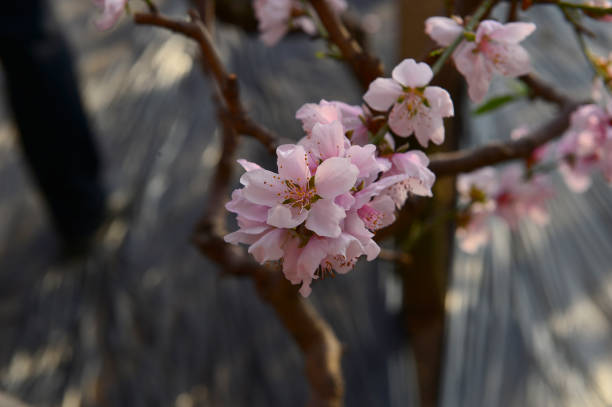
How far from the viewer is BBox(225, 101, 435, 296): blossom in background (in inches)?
11.7

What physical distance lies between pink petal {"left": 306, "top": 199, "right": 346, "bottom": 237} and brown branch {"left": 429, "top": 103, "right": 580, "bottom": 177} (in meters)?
0.26

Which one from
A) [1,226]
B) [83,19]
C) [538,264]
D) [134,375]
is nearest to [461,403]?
[538,264]

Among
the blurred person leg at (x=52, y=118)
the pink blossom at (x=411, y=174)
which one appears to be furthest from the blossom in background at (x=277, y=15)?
the blurred person leg at (x=52, y=118)

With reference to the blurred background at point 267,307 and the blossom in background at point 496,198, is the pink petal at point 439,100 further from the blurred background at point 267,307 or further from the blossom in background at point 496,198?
the blurred background at point 267,307

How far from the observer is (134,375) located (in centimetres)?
131

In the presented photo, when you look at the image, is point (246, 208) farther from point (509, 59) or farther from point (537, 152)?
point (537, 152)

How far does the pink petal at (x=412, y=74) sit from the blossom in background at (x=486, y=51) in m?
0.05

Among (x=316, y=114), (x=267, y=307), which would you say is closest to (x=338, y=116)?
(x=316, y=114)

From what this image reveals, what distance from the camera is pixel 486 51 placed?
1.33 feet

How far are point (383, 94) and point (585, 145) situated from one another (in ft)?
1.01

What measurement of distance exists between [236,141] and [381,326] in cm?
83

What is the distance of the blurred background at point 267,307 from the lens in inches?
47.7

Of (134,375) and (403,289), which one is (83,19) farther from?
(403,289)

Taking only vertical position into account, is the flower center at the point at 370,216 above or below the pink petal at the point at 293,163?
below
